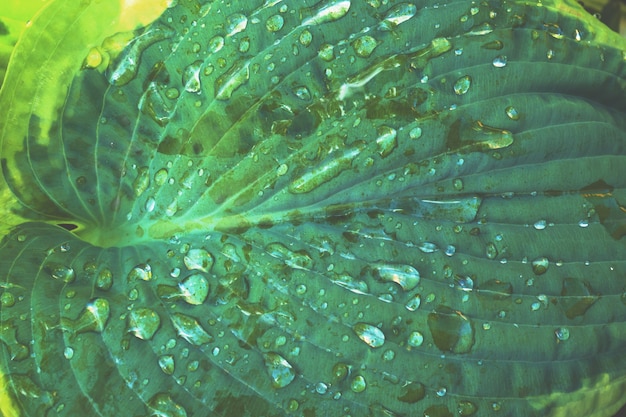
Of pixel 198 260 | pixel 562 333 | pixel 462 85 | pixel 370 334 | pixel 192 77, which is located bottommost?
pixel 562 333

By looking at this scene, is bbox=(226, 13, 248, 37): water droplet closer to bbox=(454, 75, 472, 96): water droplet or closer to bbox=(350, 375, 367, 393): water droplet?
bbox=(454, 75, 472, 96): water droplet

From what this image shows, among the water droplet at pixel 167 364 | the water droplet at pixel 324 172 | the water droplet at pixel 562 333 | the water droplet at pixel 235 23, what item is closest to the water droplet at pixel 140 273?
the water droplet at pixel 167 364

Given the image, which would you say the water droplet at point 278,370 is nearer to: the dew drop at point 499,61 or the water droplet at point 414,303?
the water droplet at point 414,303

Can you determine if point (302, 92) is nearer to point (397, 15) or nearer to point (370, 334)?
point (397, 15)

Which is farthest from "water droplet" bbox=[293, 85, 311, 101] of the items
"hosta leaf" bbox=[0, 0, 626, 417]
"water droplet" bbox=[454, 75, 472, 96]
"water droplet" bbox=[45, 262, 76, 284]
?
"water droplet" bbox=[45, 262, 76, 284]

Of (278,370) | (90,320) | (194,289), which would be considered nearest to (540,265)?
(278,370)

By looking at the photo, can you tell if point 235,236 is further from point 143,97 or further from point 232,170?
point 143,97

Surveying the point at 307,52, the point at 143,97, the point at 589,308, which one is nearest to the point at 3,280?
the point at 143,97
